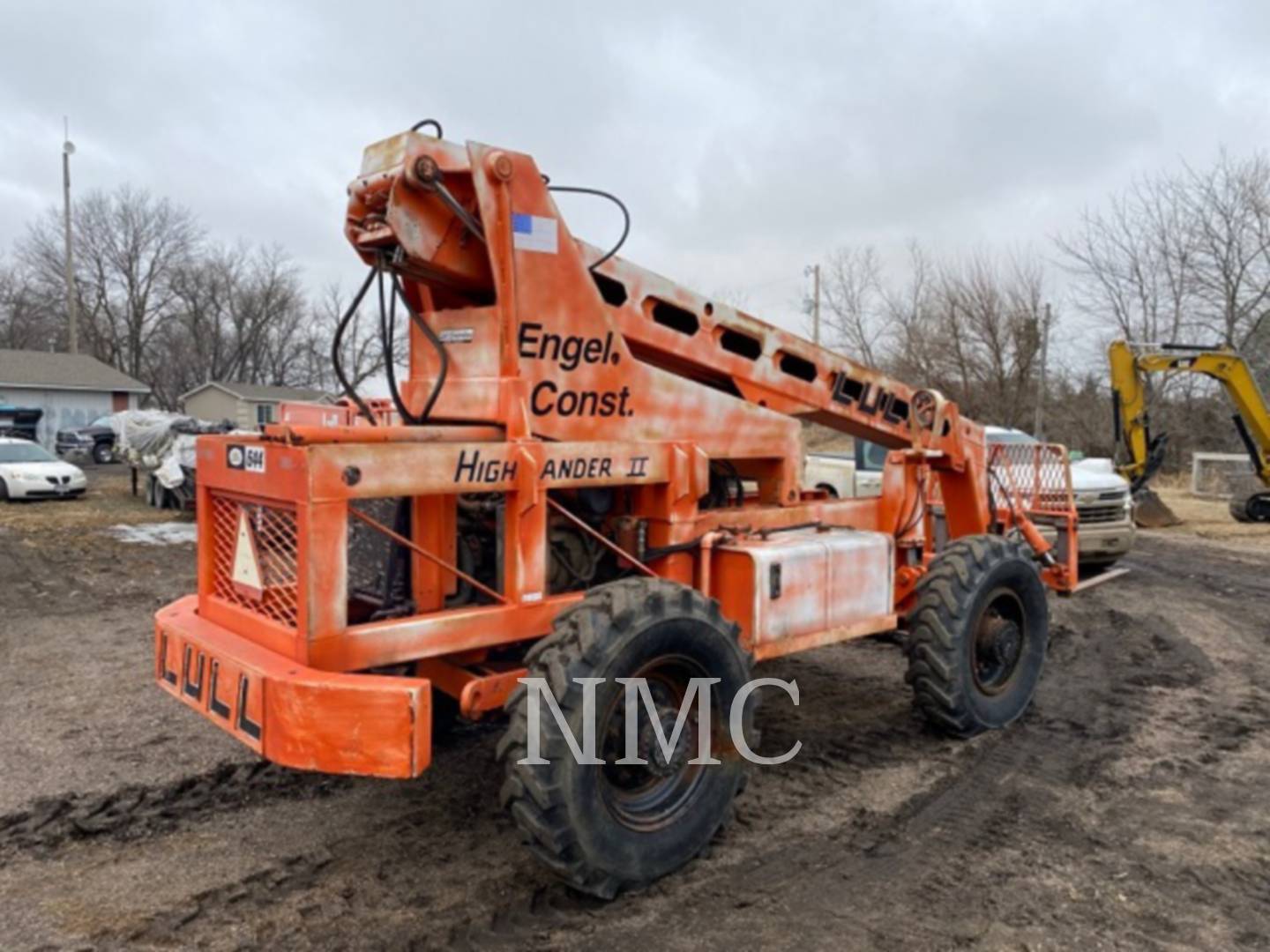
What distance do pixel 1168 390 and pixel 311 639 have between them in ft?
95.3

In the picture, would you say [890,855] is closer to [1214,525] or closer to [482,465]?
[482,465]

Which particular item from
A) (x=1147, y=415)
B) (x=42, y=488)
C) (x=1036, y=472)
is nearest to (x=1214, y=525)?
(x=1147, y=415)

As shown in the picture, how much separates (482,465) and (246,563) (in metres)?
1.03

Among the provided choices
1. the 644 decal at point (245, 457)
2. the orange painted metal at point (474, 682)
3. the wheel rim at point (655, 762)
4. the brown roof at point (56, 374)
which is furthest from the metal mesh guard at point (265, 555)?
the brown roof at point (56, 374)

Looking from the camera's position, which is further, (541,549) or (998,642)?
(998,642)

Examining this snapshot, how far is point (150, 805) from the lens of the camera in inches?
168

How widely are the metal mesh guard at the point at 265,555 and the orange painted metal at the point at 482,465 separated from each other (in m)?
0.01

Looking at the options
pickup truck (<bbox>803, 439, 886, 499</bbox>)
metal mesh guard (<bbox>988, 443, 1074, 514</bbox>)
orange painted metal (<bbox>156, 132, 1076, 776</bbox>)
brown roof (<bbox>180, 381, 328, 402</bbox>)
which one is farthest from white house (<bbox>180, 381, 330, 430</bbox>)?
orange painted metal (<bbox>156, 132, 1076, 776</bbox>)

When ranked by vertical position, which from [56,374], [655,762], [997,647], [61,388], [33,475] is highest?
[56,374]

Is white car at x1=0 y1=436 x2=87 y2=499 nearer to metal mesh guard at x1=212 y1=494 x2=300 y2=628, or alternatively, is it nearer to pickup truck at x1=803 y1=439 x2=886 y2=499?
pickup truck at x1=803 y1=439 x2=886 y2=499

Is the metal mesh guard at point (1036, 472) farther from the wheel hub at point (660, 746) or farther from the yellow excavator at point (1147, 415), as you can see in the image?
the yellow excavator at point (1147, 415)

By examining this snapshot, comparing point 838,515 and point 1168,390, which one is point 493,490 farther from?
point 1168,390

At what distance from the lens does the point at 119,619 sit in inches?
339

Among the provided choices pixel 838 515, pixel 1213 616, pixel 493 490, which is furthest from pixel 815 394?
pixel 1213 616
